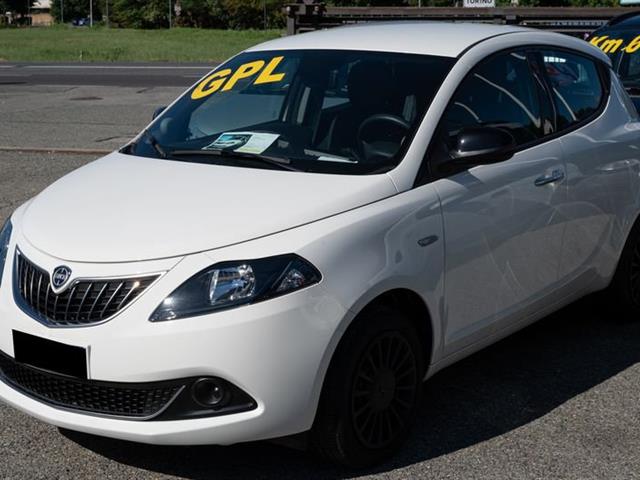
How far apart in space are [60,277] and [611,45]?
7345 mm

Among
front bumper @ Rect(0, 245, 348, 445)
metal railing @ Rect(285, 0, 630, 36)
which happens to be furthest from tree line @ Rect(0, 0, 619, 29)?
front bumper @ Rect(0, 245, 348, 445)

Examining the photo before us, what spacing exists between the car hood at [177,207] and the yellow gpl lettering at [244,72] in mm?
868

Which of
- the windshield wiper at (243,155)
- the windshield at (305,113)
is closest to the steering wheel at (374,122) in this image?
the windshield at (305,113)

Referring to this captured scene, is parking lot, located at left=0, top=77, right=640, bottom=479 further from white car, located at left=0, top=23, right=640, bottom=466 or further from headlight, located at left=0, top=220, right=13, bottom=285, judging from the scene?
headlight, located at left=0, top=220, right=13, bottom=285

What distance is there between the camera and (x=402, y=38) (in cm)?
489

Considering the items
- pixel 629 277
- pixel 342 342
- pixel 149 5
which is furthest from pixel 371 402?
pixel 149 5

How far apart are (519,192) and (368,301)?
1.19 m

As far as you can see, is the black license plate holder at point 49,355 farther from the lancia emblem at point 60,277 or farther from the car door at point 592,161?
the car door at point 592,161

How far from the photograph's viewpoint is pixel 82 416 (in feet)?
12.0

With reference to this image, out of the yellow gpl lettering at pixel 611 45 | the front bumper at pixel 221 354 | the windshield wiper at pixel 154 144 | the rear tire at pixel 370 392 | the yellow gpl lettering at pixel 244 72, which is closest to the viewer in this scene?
the front bumper at pixel 221 354

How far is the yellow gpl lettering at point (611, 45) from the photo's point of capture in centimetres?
963

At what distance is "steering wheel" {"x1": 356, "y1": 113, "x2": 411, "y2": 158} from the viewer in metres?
4.27

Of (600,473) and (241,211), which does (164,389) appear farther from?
(600,473)

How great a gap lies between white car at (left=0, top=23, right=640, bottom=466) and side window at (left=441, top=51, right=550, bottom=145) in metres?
0.01
